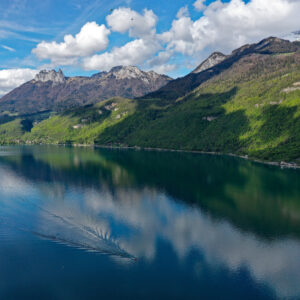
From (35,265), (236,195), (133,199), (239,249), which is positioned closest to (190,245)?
(239,249)

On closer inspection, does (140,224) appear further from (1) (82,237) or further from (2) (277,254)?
(2) (277,254)

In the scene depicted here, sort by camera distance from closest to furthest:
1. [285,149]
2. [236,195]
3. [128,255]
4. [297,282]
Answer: [297,282] < [128,255] < [236,195] < [285,149]

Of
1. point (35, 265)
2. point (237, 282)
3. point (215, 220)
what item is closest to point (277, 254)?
point (237, 282)

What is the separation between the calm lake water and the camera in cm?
4853

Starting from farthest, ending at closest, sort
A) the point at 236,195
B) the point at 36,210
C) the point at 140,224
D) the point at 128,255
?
the point at 236,195 → the point at 36,210 → the point at 140,224 → the point at 128,255

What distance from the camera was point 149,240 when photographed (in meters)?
66.6

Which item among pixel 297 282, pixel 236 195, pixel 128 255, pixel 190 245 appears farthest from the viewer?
pixel 236 195

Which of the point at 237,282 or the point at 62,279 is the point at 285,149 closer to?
the point at 237,282

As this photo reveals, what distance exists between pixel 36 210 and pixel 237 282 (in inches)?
2682

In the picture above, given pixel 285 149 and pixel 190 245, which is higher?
pixel 285 149

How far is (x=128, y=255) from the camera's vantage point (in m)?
58.4

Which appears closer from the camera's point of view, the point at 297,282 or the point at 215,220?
the point at 297,282

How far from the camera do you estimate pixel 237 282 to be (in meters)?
49.9

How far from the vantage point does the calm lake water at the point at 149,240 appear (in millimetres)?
48531
